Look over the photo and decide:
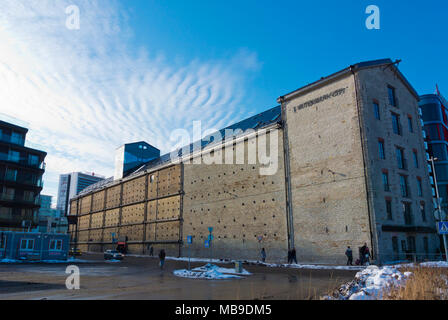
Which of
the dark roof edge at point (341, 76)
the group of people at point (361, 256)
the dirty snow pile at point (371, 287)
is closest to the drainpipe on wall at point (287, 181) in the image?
the dark roof edge at point (341, 76)

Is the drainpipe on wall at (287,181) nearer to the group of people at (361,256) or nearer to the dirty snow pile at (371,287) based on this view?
the group of people at (361,256)

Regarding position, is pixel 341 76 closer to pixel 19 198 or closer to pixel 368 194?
pixel 368 194

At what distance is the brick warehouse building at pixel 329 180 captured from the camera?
88.5ft

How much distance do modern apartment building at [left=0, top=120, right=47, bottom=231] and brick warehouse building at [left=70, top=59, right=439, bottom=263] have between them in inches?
927

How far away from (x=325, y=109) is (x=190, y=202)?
2239cm

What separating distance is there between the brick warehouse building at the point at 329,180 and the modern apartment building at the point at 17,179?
23.5 m

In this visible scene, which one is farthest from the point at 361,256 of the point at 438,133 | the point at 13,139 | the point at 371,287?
the point at 13,139

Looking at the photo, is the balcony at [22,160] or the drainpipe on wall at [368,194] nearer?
the drainpipe on wall at [368,194]

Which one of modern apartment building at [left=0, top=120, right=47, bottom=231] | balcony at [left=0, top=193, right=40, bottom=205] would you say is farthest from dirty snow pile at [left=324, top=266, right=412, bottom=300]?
balcony at [left=0, top=193, right=40, bottom=205]

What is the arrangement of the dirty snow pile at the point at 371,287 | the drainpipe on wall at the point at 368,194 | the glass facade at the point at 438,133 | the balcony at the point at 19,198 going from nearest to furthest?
the dirty snow pile at the point at 371,287, the drainpipe on wall at the point at 368,194, the balcony at the point at 19,198, the glass facade at the point at 438,133

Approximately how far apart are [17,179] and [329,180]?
43.1 meters

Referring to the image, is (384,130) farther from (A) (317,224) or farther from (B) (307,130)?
(A) (317,224)

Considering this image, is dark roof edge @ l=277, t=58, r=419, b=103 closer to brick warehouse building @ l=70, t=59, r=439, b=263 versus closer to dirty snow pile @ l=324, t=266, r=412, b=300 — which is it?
brick warehouse building @ l=70, t=59, r=439, b=263

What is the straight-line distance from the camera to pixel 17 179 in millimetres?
46812
